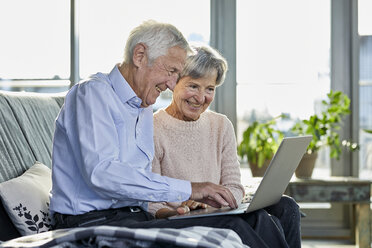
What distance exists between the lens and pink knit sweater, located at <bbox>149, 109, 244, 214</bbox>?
2.70 m

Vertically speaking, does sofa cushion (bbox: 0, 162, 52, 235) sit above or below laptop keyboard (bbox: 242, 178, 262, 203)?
above

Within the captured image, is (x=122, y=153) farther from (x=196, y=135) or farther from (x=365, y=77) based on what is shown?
(x=365, y=77)

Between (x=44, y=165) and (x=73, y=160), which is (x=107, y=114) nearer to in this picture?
(x=73, y=160)

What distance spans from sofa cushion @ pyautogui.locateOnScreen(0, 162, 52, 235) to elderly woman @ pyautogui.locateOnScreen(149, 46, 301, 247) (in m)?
0.57

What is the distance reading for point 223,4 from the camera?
477 cm

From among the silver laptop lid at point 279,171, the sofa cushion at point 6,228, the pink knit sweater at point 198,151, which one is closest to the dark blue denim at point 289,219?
the silver laptop lid at point 279,171

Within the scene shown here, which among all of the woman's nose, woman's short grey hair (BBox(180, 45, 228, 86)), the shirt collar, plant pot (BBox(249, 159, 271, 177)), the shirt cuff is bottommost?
plant pot (BBox(249, 159, 271, 177))

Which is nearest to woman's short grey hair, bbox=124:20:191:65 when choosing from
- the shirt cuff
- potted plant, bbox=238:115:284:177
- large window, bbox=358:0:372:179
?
the shirt cuff

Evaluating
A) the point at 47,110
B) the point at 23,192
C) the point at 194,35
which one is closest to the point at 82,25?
the point at 194,35

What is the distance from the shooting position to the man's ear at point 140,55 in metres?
2.14

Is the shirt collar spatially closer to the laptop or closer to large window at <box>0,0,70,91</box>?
the laptop

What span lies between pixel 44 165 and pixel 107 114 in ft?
2.11

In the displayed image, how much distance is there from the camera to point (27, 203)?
85.5 inches

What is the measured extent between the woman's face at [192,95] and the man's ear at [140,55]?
1.98 ft
